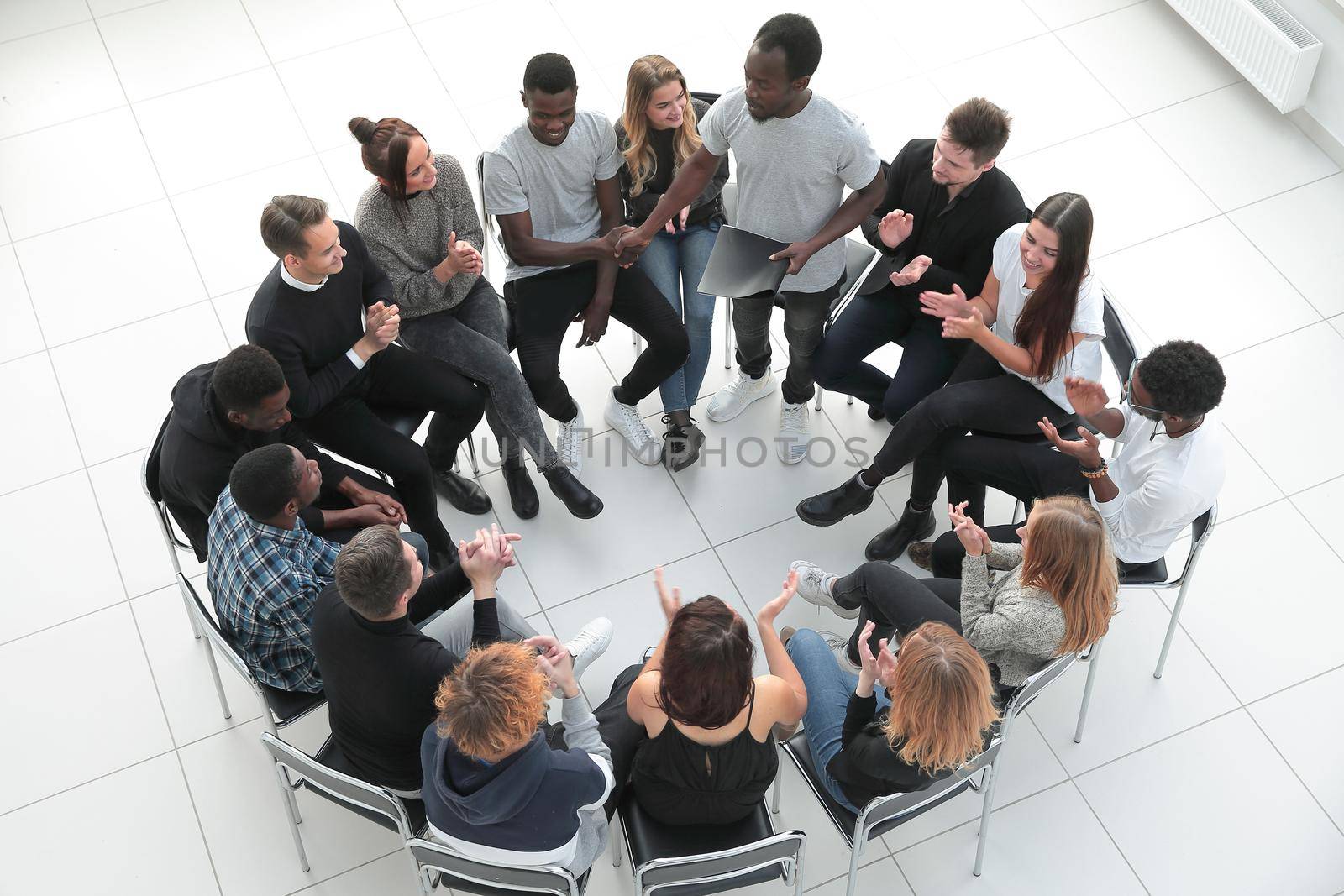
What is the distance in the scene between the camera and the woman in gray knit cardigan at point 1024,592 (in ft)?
8.88

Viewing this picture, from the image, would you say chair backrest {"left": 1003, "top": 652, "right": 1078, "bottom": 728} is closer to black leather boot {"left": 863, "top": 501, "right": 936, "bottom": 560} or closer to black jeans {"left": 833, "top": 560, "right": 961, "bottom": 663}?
black jeans {"left": 833, "top": 560, "right": 961, "bottom": 663}

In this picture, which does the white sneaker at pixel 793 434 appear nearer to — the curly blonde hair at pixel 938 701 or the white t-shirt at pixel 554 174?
the white t-shirt at pixel 554 174

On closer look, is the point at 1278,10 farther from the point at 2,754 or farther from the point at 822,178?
the point at 2,754

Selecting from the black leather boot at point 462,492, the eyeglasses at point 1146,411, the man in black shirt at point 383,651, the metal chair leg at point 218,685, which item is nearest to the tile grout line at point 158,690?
the metal chair leg at point 218,685

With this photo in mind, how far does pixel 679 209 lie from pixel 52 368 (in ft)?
7.82

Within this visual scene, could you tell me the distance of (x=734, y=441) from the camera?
13.4ft

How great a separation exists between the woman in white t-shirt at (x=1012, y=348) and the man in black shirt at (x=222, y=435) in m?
1.57

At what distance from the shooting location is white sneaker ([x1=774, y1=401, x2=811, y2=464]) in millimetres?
4008

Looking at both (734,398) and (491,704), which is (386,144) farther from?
(491,704)

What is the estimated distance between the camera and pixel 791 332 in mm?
3822

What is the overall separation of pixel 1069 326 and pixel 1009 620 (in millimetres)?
901

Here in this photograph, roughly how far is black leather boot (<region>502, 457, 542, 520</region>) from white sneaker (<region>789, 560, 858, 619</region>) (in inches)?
35.9

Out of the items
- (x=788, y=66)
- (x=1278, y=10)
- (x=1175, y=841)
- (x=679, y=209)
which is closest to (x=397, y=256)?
(x=679, y=209)

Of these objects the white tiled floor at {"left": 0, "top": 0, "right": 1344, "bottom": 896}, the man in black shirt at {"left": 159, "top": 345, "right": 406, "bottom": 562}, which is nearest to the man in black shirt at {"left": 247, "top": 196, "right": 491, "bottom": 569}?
the man in black shirt at {"left": 159, "top": 345, "right": 406, "bottom": 562}
